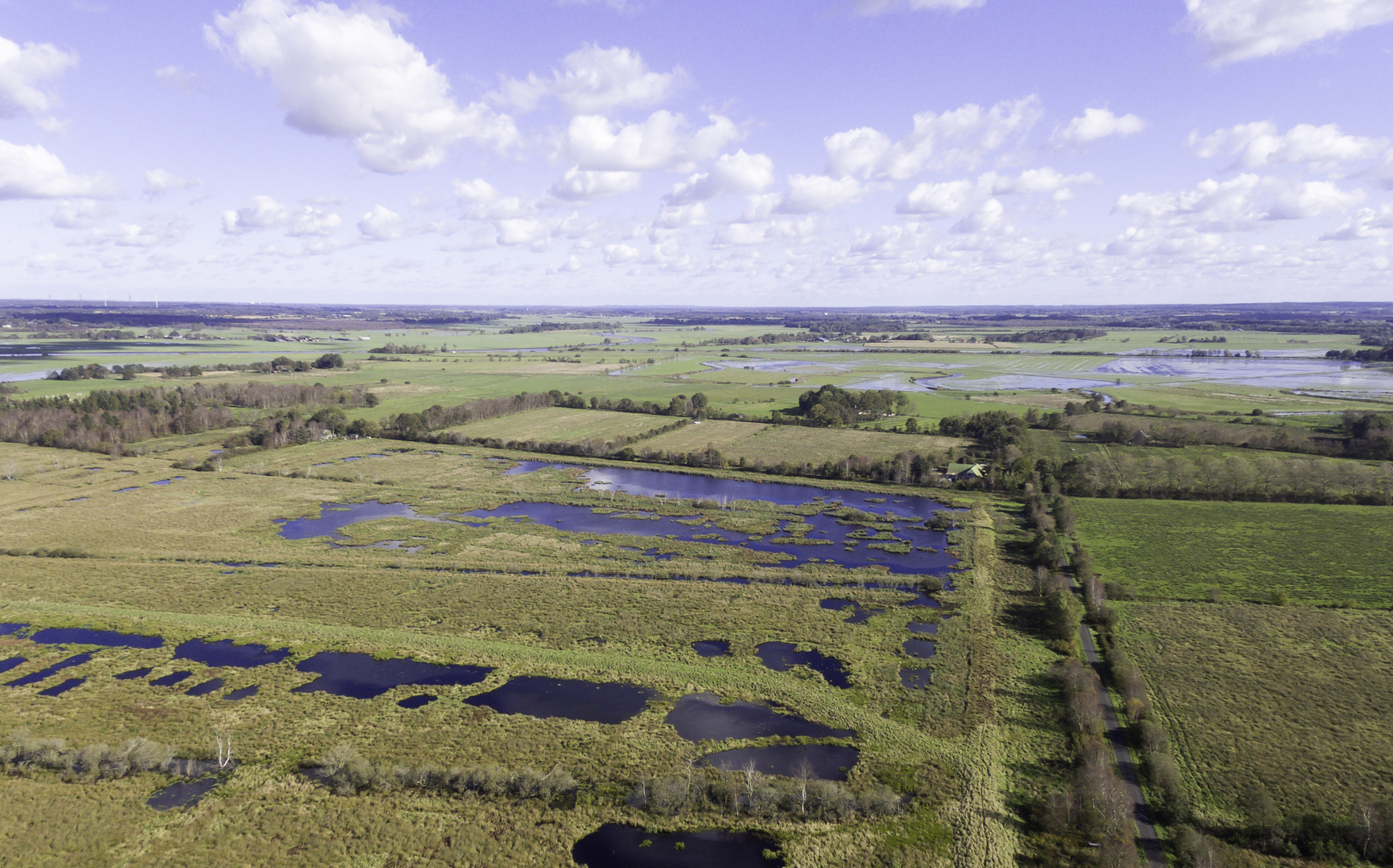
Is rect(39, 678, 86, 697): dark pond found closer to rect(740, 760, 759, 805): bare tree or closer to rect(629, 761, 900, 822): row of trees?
rect(629, 761, 900, 822): row of trees

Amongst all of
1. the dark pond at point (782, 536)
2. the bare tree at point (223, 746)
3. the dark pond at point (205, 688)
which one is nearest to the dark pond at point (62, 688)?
the dark pond at point (205, 688)

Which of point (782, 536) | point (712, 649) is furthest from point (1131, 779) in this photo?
point (782, 536)

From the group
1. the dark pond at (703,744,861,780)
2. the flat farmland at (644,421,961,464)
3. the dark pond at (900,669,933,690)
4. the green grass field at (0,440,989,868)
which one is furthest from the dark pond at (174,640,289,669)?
the flat farmland at (644,421,961,464)

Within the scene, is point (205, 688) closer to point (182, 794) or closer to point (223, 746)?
point (223, 746)

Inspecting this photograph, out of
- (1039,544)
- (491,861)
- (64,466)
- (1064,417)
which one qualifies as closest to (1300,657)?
(1039,544)

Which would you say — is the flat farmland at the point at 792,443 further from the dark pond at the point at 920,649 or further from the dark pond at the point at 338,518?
the dark pond at the point at 920,649

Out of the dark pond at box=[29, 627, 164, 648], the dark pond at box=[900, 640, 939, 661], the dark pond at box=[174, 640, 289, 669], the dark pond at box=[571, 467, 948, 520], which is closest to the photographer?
the dark pond at box=[174, 640, 289, 669]

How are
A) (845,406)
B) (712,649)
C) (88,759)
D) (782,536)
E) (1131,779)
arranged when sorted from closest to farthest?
(88,759)
(1131,779)
(712,649)
(782,536)
(845,406)
